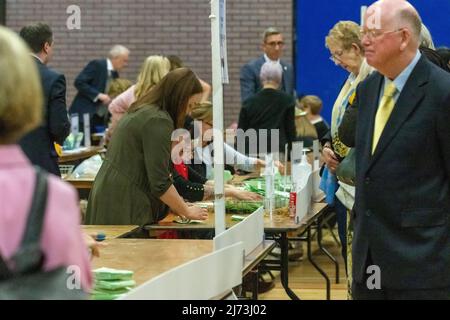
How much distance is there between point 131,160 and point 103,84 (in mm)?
7593

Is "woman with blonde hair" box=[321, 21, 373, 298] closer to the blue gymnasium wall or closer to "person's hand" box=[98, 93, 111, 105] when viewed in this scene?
"person's hand" box=[98, 93, 111, 105]

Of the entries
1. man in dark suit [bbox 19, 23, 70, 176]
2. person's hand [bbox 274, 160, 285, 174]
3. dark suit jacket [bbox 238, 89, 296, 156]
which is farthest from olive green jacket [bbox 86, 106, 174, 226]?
→ dark suit jacket [bbox 238, 89, 296, 156]

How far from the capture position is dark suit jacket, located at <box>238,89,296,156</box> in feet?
29.5

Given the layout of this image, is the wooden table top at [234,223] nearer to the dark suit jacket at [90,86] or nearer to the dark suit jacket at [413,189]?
the dark suit jacket at [413,189]

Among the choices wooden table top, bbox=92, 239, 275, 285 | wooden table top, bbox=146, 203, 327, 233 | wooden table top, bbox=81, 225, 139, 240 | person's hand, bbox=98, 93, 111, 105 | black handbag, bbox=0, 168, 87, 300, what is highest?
black handbag, bbox=0, 168, 87, 300

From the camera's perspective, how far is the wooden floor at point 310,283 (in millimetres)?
7516

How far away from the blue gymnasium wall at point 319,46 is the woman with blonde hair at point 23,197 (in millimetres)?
11103

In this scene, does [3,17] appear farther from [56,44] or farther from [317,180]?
[317,180]

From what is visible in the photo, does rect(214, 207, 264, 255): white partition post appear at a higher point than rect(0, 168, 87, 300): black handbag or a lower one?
lower

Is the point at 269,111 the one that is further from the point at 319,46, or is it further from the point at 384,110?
the point at 384,110

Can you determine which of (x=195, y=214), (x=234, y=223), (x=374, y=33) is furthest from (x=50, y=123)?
(x=374, y=33)

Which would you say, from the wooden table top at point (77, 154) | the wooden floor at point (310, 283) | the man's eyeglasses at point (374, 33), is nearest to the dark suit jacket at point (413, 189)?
the man's eyeglasses at point (374, 33)

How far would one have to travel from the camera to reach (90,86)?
40.2ft

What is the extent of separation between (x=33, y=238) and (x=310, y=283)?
6296mm
